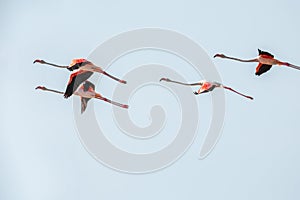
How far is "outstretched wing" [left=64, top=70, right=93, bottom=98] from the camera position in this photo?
1898cm

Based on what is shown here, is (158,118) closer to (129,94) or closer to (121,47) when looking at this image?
(129,94)

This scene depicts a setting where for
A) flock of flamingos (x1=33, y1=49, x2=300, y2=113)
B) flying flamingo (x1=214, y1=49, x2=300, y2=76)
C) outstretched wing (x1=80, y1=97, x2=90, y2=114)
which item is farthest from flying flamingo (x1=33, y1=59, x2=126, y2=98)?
flying flamingo (x1=214, y1=49, x2=300, y2=76)

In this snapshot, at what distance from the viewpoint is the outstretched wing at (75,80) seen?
1898 centimetres

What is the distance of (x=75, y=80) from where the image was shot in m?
19.5

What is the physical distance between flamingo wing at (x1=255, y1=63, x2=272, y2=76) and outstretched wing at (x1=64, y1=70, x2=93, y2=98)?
18.4ft

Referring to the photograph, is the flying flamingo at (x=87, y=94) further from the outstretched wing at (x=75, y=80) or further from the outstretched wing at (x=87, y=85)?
the outstretched wing at (x=75, y=80)

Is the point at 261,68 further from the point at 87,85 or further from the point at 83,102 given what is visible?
the point at 83,102

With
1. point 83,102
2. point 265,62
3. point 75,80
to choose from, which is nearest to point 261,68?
point 265,62

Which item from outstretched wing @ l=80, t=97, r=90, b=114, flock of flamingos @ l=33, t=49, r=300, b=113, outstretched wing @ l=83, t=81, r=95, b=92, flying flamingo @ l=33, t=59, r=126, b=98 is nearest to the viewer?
flying flamingo @ l=33, t=59, r=126, b=98

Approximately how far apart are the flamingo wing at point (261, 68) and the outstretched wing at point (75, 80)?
5615mm

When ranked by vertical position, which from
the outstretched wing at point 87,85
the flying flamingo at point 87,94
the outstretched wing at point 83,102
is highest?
the outstretched wing at point 87,85

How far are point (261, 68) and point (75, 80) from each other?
6.30m

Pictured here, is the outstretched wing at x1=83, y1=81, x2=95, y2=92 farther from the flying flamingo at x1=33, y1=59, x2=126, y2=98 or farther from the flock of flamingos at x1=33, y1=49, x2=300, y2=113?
the flying flamingo at x1=33, y1=59, x2=126, y2=98

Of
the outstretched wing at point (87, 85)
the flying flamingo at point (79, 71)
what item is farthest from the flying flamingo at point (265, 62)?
the outstretched wing at point (87, 85)
